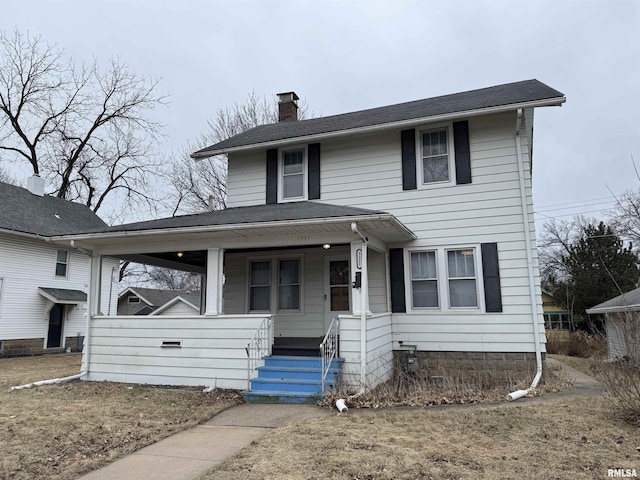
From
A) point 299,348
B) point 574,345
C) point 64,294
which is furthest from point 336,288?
point 64,294

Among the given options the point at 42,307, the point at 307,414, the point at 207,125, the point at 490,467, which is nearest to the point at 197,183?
the point at 207,125

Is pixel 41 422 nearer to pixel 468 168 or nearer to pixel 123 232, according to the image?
pixel 123 232

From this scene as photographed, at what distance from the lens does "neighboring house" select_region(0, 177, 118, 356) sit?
15078 mm

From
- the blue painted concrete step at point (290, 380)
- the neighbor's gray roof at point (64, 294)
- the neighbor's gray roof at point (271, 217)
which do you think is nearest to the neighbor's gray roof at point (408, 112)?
the neighbor's gray roof at point (271, 217)

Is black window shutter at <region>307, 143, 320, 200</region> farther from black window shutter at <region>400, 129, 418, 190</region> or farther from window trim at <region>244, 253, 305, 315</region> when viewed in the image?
black window shutter at <region>400, 129, 418, 190</region>

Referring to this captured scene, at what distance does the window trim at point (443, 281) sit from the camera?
8.70 m

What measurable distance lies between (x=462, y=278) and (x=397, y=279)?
1367mm

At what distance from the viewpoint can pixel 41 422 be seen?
5.57 m

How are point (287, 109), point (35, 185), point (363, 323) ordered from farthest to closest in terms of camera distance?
point (35, 185), point (287, 109), point (363, 323)

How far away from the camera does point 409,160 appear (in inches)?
377

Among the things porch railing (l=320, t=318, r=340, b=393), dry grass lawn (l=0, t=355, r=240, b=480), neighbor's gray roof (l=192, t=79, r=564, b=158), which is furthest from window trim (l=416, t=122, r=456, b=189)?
dry grass lawn (l=0, t=355, r=240, b=480)

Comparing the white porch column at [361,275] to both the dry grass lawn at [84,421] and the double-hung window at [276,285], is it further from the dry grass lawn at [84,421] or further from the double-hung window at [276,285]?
the double-hung window at [276,285]

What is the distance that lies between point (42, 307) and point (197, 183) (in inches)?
423

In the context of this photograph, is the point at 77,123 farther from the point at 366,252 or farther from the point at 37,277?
the point at 366,252
